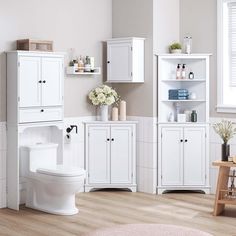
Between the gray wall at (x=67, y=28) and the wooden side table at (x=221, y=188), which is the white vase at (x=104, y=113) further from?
the wooden side table at (x=221, y=188)

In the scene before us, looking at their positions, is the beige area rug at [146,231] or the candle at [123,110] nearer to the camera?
the beige area rug at [146,231]

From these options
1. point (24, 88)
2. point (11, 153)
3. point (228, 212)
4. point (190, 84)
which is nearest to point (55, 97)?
point (24, 88)

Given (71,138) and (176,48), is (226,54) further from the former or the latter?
(71,138)

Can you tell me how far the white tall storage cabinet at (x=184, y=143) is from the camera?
251 inches

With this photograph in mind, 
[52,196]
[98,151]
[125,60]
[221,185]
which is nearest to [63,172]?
[52,196]

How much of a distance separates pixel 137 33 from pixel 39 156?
2.01 meters

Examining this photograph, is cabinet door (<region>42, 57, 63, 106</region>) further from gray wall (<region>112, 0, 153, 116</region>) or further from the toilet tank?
gray wall (<region>112, 0, 153, 116</region>)

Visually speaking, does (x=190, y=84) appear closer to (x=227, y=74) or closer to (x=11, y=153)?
(x=227, y=74)

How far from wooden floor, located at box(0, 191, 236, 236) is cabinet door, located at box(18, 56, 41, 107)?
3.90 ft

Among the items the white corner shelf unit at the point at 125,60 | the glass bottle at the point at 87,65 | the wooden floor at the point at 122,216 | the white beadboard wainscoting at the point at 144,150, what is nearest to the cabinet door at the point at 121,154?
the white beadboard wainscoting at the point at 144,150

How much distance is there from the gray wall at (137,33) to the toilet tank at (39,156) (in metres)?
1.28

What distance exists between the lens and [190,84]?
21.7ft

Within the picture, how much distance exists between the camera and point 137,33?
6512 millimetres

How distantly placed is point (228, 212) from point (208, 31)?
7.50 feet
